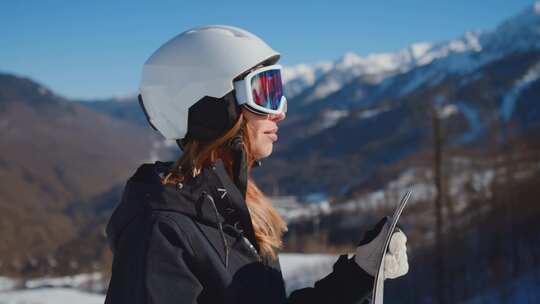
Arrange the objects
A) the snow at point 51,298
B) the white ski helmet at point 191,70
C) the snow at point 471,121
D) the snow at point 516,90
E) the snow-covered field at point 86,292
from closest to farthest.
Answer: the white ski helmet at point 191,70
the snow at point 51,298
the snow-covered field at point 86,292
the snow at point 471,121
the snow at point 516,90

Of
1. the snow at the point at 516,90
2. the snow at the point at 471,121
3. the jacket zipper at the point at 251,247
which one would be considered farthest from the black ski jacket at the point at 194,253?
the snow at the point at 516,90

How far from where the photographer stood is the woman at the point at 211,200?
1.72m

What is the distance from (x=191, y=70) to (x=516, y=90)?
586ft

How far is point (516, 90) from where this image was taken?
165750 millimetres

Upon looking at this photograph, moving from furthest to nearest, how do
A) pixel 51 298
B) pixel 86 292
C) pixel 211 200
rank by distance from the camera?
pixel 86 292
pixel 51 298
pixel 211 200

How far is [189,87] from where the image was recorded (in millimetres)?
2137

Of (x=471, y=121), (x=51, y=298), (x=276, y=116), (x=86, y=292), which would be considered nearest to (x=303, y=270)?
(x=86, y=292)

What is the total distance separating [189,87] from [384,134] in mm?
192369

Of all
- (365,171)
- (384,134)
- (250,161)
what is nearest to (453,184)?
(250,161)

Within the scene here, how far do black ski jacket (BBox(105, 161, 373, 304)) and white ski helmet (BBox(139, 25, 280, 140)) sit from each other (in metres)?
0.22

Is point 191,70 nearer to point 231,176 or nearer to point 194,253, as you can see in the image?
point 231,176

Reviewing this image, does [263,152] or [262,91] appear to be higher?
[262,91]

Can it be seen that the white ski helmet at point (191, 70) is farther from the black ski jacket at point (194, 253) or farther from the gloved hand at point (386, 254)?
the gloved hand at point (386, 254)

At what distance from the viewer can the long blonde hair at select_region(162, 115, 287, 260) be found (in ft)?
6.51
